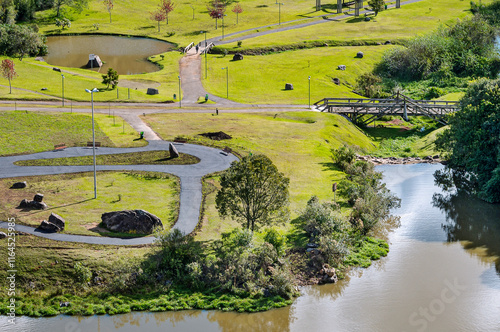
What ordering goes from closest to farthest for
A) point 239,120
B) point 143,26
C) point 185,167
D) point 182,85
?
1. point 185,167
2. point 239,120
3. point 182,85
4. point 143,26

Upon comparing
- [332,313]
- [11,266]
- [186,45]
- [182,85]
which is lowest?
[332,313]

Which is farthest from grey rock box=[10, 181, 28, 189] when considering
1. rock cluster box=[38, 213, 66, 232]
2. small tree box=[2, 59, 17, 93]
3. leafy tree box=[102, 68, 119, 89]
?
leafy tree box=[102, 68, 119, 89]

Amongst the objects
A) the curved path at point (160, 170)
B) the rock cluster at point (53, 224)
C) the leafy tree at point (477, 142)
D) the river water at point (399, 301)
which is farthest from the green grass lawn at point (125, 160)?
the leafy tree at point (477, 142)

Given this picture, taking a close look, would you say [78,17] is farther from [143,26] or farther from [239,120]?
[239,120]

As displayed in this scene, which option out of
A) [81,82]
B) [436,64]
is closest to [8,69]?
[81,82]

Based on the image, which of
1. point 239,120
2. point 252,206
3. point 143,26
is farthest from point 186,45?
point 252,206

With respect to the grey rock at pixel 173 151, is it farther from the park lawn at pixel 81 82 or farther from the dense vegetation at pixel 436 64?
the dense vegetation at pixel 436 64
